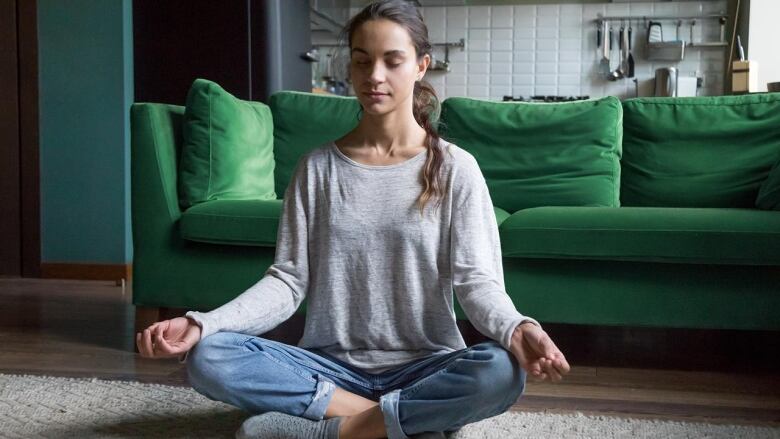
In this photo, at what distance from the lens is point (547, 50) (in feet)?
20.3

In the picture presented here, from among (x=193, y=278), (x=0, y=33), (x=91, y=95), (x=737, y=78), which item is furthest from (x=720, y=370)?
(x=0, y=33)

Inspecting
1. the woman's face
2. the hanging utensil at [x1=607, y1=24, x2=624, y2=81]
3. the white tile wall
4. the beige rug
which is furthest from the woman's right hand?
the hanging utensil at [x1=607, y1=24, x2=624, y2=81]

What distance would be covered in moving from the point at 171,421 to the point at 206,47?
2861mm

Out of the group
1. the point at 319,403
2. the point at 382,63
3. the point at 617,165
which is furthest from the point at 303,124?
the point at 319,403

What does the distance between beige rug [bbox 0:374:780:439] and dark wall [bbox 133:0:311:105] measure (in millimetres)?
2518

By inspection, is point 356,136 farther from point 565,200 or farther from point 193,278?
point 565,200

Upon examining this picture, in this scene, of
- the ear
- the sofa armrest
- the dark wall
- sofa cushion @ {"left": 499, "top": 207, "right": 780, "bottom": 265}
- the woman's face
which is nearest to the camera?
A: the woman's face

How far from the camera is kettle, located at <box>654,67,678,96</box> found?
5840 mm

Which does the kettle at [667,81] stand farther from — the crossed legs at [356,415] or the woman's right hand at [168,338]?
the woman's right hand at [168,338]

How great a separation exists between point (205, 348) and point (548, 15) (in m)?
5.16

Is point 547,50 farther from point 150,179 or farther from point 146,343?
point 146,343

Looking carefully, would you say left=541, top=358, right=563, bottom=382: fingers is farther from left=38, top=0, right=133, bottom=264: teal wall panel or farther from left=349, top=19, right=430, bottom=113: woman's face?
left=38, top=0, right=133, bottom=264: teal wall panel

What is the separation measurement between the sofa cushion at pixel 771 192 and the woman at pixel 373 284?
1.28m

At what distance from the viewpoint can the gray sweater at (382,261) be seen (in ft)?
5.22
